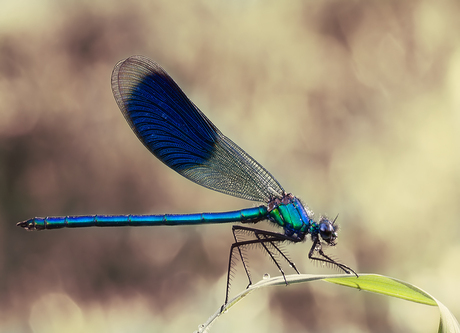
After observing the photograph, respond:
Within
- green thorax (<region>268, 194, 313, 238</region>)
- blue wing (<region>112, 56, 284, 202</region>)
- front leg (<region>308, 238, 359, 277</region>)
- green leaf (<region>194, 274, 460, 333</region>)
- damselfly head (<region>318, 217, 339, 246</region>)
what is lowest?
green leaf (<region>194, 274, 460, 333</region>)

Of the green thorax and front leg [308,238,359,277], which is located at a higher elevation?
the green thorax

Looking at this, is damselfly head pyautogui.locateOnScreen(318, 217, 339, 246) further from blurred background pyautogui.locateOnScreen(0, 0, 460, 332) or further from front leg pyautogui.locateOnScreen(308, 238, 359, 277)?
blurred background pyautogui.locateOnScreen(0, 0, 460, 332)

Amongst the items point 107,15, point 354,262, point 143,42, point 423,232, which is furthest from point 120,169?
point 423,232

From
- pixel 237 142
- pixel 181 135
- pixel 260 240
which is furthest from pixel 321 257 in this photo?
pixel 237 142

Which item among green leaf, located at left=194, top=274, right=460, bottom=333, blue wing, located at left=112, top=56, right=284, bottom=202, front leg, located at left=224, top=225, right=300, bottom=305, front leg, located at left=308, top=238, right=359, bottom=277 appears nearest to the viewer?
green leaf, located at left=194, top=274, right=460, bottom=333

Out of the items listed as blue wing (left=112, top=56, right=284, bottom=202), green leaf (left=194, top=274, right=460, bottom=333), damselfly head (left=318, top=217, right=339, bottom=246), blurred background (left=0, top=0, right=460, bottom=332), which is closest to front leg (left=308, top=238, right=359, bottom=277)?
damselfly head (left=318, top=217, right=339, bottom=246)

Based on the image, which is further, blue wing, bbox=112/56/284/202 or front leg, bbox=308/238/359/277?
blue wing, bbox=112/56/284/202

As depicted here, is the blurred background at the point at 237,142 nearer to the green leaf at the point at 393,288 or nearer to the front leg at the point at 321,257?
the front leg at the point at 321,257
